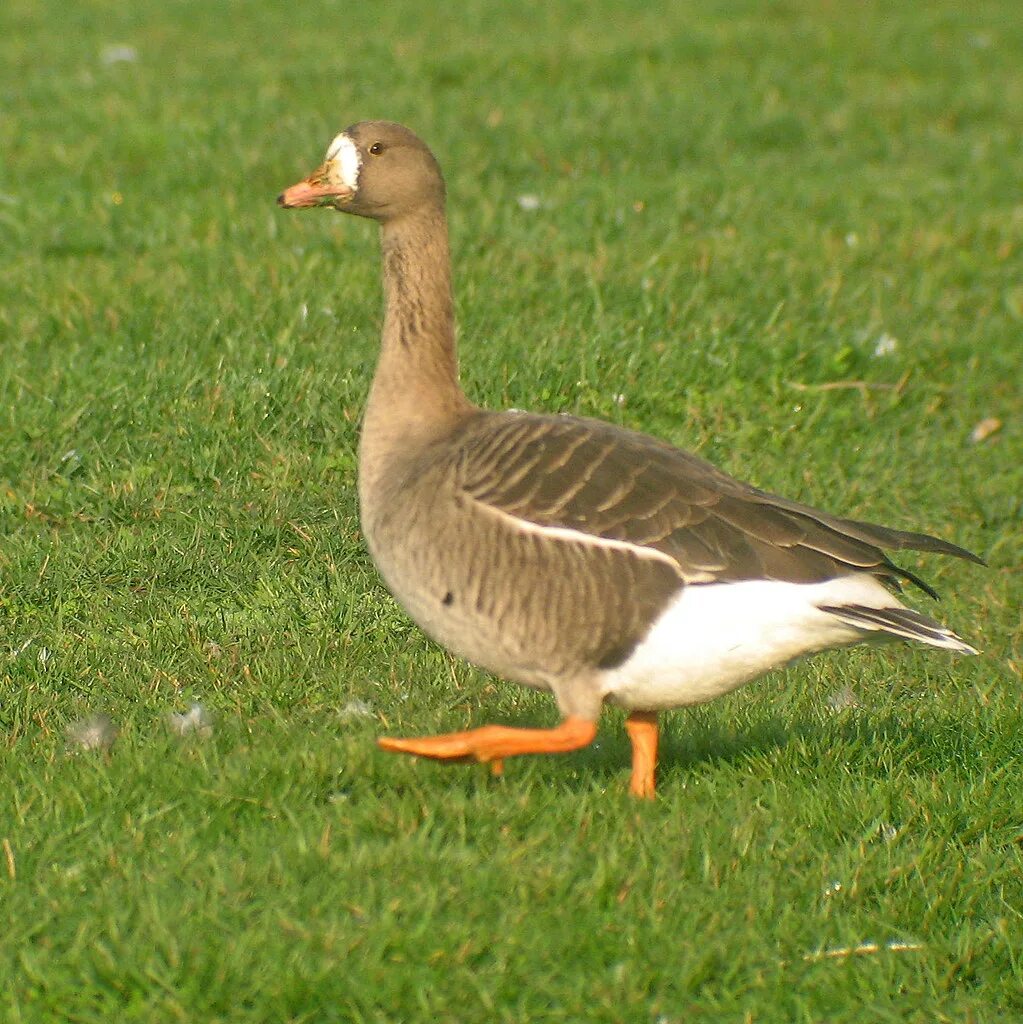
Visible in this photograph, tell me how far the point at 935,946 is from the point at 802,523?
1.12 m

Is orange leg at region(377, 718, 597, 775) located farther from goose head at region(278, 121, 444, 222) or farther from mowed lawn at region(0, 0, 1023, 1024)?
goose head at region(278, 121, 444, 222)

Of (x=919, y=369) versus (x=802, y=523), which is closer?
(x=802, y=523)

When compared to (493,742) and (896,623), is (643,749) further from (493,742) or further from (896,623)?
(896,623)

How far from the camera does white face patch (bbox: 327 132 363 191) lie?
488 cm

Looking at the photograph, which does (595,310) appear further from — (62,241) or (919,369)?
(62,241)

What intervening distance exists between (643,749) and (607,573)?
0.59 metres

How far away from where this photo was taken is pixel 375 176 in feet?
15.9

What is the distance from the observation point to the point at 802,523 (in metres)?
4.43

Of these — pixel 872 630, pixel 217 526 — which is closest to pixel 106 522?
pixel 217 526

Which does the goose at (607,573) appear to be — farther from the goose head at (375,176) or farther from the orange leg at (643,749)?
the goose head at (375,176)

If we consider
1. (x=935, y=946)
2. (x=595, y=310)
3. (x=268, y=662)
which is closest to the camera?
(x=935, y=946)

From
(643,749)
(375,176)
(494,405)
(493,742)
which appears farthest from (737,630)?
(494,405)

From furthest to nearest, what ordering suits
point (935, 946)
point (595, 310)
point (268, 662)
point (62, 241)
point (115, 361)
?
point (62, 241) → point (595, 310) → point (115, 361) → point (268, 662) → point (935, 946)

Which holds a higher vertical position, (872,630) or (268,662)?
(872,630)
